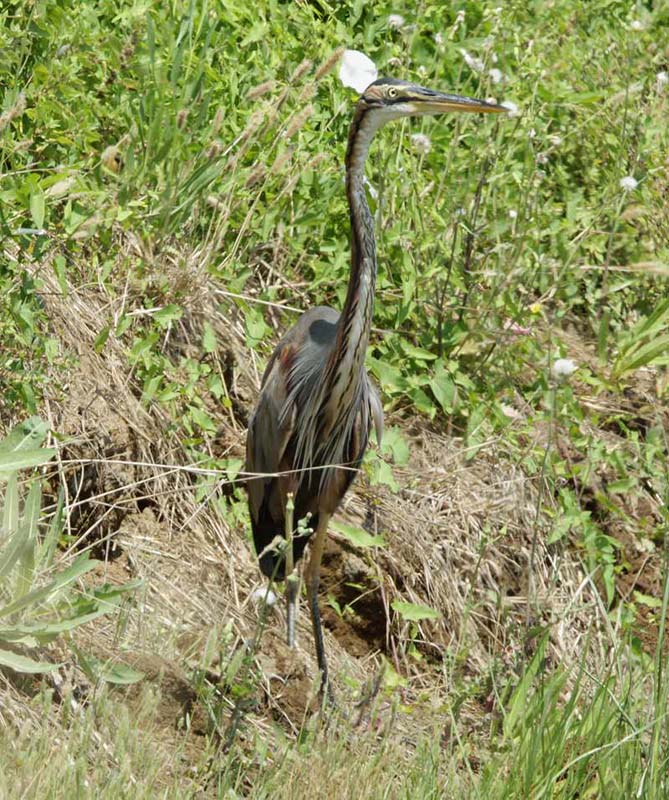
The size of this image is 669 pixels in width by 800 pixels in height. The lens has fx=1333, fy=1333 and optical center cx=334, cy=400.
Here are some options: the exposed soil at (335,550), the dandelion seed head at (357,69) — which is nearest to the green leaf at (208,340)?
the exposed soil at (335,550)

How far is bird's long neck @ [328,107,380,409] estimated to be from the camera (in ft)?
14.1

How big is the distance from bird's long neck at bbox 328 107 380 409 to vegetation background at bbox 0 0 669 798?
668 millimetres

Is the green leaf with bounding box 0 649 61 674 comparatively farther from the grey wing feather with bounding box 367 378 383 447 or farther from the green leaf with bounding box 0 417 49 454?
the grey wing feather with bounding box 367 378 383 447

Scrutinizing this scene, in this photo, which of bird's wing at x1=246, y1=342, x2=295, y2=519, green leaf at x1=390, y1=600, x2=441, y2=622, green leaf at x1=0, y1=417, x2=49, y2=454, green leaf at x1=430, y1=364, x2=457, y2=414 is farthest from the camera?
green leaf at x1=430, y1=364, x2=457, y2=414

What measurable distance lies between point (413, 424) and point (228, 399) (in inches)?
33.4

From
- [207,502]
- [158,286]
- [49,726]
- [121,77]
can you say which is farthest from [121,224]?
[49,726]

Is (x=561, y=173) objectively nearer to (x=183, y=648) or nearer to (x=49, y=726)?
(x=183, y=648)

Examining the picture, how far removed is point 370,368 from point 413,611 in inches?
42.2

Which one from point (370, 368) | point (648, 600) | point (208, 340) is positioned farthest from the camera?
point (370, 368)

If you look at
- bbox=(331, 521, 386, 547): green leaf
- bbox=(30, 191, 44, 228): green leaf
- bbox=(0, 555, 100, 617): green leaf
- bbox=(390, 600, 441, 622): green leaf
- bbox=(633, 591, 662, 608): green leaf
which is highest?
bbox=(30, 191, 44, 228): green leaf

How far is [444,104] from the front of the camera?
439cm

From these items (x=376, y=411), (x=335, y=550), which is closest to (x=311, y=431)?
(x=376, y=411)

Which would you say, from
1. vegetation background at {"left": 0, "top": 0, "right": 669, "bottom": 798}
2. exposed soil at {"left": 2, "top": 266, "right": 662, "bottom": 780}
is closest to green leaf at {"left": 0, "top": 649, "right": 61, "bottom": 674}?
vegetation background at {"left": 0, "top": 0, "right": 669, "bottom": 798}

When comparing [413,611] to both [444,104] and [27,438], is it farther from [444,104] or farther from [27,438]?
[444,104]
